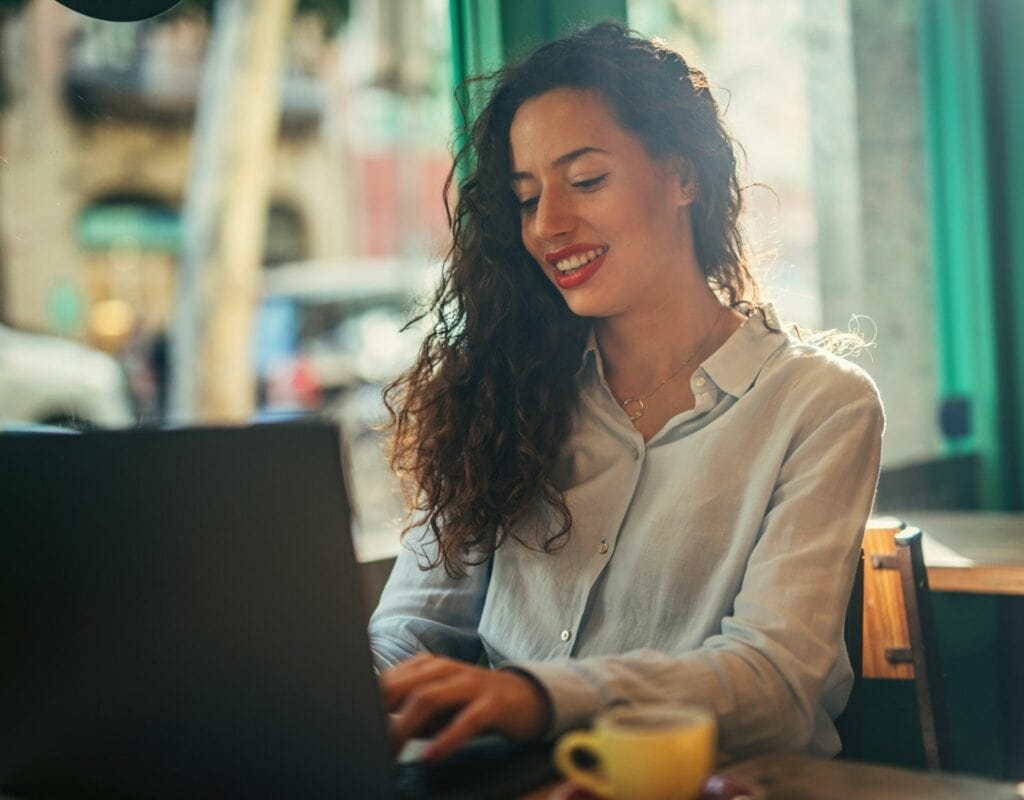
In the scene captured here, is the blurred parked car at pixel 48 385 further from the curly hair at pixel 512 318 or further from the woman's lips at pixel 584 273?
the woman's lips at pixel 584 273

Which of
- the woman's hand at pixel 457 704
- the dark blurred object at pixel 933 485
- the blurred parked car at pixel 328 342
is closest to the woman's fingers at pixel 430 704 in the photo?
the woman's hand at pixel 457 704

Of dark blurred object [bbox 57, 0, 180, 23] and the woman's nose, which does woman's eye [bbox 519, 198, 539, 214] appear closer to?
the woman's nose

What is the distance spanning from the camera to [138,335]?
9.84 metres

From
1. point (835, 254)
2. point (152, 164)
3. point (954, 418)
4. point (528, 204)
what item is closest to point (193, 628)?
point (528, 204)

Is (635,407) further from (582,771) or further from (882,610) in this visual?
(582,771)

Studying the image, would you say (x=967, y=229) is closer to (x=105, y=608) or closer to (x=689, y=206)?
(x=689, y=206)

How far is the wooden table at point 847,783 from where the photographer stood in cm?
87

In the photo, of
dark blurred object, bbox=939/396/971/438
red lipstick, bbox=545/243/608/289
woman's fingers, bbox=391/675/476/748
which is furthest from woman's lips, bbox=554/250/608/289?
dark blurred object, bbox=939/396/971/438

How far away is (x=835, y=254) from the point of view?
Result: 13.1 feet

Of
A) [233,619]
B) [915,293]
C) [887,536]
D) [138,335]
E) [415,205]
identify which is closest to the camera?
[233,619]

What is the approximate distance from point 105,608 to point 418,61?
976 centimetres

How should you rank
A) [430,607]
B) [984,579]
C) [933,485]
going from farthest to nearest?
[933,485] < [984,579] < [430,607]

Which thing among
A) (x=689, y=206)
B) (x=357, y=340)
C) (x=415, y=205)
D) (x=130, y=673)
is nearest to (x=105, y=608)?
(x=130, y=673)

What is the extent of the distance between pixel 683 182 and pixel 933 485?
6.22ft
